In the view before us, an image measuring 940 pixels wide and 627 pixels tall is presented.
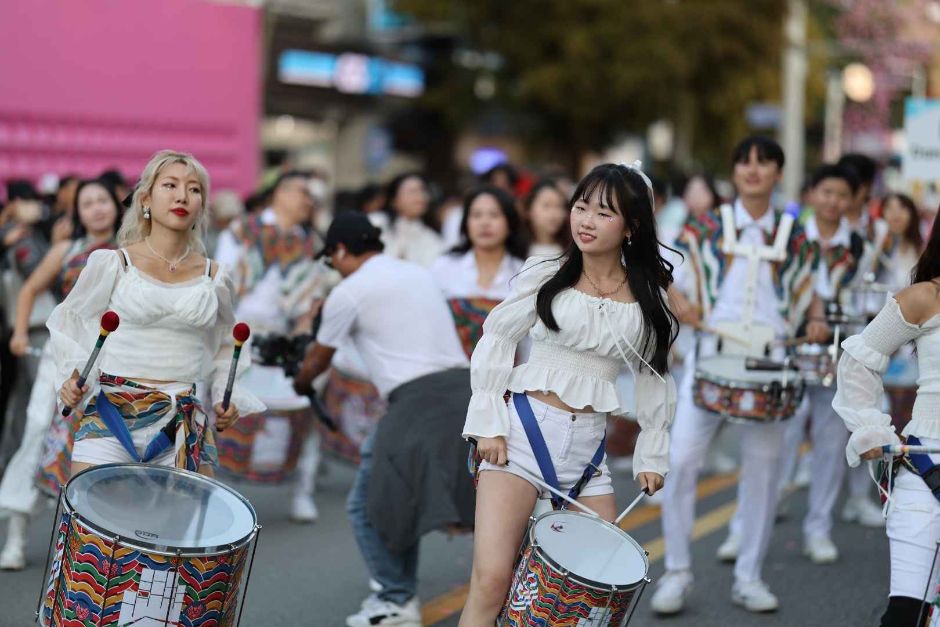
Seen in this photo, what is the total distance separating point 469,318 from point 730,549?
6.31ft

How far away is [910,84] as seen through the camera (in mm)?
39812

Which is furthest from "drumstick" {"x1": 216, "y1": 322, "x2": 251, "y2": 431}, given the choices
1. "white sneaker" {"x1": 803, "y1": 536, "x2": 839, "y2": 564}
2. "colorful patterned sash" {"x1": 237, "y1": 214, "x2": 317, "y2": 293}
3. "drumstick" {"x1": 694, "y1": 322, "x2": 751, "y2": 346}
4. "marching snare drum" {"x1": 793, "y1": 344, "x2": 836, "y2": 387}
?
"white sneaker" {"x1": 803, "y1": 536, "x2": 839, "y2": 564}

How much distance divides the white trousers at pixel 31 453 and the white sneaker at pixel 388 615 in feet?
6.12

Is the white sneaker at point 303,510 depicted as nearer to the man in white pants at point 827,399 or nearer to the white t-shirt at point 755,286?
the man in white pants at point 827,399

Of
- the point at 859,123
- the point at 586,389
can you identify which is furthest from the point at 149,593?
the point at 859,123

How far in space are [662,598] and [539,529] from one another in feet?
8.03

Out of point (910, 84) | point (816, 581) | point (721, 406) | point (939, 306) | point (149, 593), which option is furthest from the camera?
point (910, 84)

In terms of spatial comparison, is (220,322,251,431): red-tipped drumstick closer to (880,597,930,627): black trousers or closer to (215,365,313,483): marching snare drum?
(880,597,930,627): black trousers

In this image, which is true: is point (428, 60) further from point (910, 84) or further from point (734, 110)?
point (910, 84)

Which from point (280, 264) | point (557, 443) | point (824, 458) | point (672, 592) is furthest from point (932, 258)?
point (280, 264)

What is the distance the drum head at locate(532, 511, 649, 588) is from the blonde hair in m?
2.02

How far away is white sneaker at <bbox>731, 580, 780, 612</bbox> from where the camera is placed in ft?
22.2

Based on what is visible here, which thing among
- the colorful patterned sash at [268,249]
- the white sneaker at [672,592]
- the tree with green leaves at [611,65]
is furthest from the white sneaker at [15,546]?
the tree with green leaves at [611,65]

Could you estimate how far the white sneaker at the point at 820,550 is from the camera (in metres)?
7.93
